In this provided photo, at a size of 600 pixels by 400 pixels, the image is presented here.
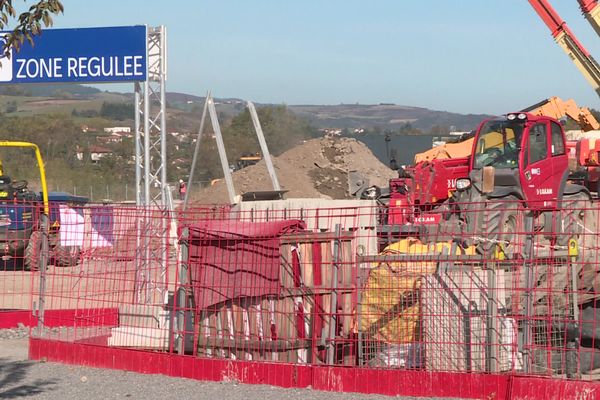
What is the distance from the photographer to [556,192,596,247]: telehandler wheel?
9.31m

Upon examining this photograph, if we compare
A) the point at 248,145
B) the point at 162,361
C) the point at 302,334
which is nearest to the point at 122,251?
the point at 162,361

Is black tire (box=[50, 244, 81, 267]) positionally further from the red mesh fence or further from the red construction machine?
the red construction machine

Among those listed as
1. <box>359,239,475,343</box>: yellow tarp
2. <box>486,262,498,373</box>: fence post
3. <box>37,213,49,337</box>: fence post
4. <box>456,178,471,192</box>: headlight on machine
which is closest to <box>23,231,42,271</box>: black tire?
<box>37,213,49,337</box>: fence post

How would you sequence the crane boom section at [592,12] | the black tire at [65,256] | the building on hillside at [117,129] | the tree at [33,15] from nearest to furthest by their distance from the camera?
1. the tree at [33,15]
2. the black tire at [65,256]
3. the crane boom section at [592,12]
4. the building on hillside at [117,129]

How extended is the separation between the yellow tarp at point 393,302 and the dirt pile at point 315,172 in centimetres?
2504

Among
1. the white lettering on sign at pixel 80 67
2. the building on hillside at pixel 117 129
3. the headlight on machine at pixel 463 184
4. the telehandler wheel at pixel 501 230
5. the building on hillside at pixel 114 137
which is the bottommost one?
the telehandler wheel at pixel 501 230

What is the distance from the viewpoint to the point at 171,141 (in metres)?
71.9

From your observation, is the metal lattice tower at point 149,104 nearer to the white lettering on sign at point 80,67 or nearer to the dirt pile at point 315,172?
the white lettering on sign at point 80,67

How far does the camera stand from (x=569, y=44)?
26.1m

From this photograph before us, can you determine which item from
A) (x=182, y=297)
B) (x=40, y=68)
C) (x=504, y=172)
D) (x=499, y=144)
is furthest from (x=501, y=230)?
(x=40, y=68)

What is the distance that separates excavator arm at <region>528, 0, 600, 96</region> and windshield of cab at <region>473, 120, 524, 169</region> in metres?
8.65

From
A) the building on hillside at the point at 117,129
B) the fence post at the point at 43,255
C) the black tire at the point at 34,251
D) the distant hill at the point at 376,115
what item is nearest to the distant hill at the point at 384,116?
the distant hill at the point at 376,115

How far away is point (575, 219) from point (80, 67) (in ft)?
29.0

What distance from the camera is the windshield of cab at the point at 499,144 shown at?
59.0ft
